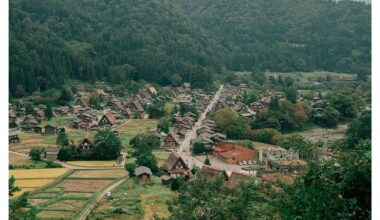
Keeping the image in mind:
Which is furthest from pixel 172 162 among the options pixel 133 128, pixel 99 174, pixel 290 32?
pixel 290 32

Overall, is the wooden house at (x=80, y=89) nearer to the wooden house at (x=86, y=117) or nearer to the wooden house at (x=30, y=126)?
the wooden house at (x=86, y=117)

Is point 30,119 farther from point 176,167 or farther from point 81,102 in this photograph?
point 176,167

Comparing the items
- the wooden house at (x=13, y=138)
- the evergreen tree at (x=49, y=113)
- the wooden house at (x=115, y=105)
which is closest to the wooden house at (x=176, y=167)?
the wooden house at (x=13, y=138)

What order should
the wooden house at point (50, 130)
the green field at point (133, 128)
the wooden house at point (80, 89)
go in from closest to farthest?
the green field at point (133, 128)
the wooden house at point (50, 130)
the wooden house at point (80, 89)

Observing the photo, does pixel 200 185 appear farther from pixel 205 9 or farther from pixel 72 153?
pixel 205 9
